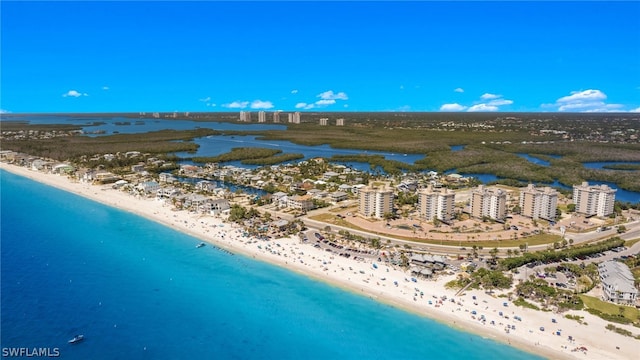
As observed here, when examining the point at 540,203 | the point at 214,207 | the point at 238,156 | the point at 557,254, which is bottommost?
the point at 557,254

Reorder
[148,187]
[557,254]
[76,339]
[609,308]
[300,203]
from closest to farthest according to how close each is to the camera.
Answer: [76,339] → [609,308] → [557,254] → [300,203] → [148,187]

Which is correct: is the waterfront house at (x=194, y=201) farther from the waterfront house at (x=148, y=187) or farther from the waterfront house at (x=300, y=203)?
the waterfront house at (x=300, y=203)

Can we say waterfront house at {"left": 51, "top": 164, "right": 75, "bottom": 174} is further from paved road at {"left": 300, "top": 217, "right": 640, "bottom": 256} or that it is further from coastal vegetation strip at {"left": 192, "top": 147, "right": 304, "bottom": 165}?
paved road at {"left": 300, "top": 217, "right": 640, "bottom": 256}

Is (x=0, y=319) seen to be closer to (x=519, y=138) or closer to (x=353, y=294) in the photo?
(x=353, y=294)

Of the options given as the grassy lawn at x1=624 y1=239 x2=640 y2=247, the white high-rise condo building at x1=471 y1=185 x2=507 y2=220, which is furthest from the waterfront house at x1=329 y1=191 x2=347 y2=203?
the grassy lawn at x1=624 y1=239 x2=640 y2=247

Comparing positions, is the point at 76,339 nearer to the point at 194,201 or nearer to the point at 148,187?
the point at 194,201

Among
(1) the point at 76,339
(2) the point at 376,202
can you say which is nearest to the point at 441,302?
(2) the point at 376,202

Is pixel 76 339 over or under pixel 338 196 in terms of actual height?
under

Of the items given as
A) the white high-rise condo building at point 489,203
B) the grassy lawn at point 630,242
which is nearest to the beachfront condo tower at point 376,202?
the white high-rise condo building at point 489,203
